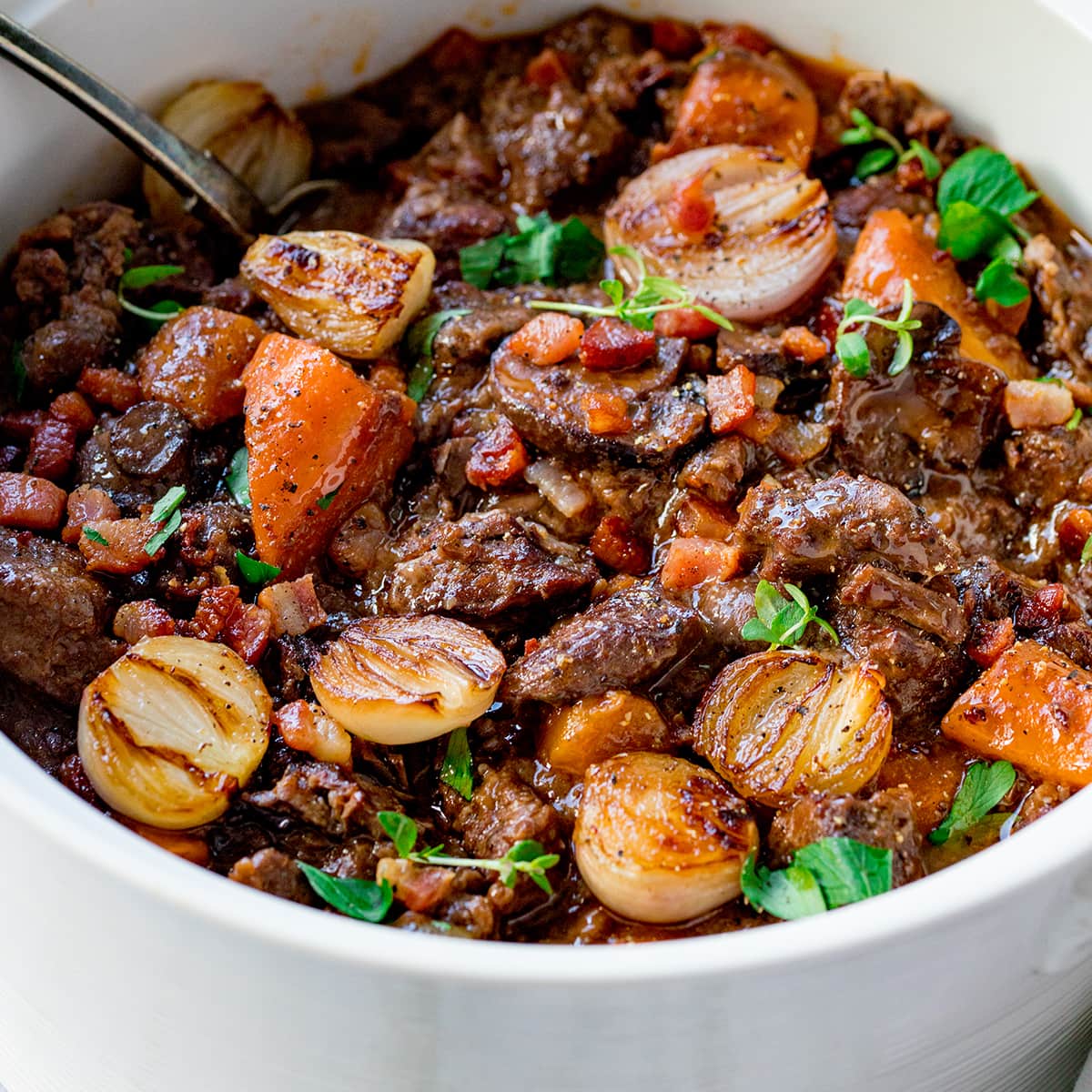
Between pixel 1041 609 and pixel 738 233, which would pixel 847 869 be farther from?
pixel 738 233

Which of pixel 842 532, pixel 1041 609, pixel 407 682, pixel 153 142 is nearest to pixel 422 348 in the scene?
pixel 153 142

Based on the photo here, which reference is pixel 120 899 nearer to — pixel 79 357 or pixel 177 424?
pixel 177 424

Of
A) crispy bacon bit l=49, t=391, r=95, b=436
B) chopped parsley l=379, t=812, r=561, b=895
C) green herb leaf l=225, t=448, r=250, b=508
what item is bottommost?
crispy bacon bit l=49, t=391, r=95, b=436

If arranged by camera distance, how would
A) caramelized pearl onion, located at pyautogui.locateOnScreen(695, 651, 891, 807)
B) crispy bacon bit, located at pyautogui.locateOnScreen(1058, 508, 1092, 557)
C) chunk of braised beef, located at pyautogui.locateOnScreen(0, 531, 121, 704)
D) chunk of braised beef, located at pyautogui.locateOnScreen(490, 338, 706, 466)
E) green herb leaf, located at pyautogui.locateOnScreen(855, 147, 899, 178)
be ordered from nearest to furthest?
caramelized pearl onion, located at pyautogui.locateOnScreen(695, 651, 891, 807), chunk of braised beef, located at pyautogui.locateOnScreen(0, 531, 121, 704), chunk of braised beef, located at pyautogui.locateOnScreen(490, 338, 706, 466), crispy bacon bit, located at pyautogui.locateOnScreen(1058, 508, 1092, 557), green herb leaf, located at pyautogui.locateOnScreen(855, 147, 899, 178)

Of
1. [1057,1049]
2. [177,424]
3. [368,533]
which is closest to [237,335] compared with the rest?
[177,424]

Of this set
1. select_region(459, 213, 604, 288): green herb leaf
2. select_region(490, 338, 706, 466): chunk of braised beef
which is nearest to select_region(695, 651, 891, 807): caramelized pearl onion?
select_region(490, 338, 706, 466): chunk of braised beef

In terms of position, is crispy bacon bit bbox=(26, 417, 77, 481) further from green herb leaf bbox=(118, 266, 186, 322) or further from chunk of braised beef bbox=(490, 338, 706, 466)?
chunk of braised beef bbox=(490, 338, 706, 466)

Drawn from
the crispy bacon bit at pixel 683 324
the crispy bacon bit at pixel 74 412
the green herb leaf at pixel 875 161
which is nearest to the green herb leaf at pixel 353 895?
the crispy bacon bit at pixel 74 412
